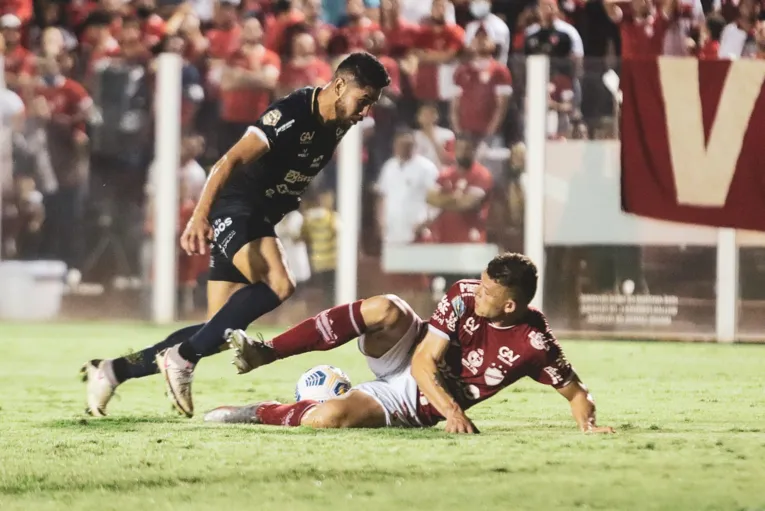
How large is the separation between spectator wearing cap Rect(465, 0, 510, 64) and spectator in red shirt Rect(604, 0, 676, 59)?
45.6 inches

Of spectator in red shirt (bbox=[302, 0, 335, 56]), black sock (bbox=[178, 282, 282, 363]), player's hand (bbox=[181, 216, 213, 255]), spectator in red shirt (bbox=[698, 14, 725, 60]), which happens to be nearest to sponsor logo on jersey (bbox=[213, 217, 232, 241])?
black sock (bbox=[178, 282, 282, 363])

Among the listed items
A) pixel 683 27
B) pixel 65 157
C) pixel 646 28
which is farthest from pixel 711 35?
pixel 65 157

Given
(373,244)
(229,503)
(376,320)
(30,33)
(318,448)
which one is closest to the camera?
(229,503)

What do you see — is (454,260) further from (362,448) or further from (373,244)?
(362,448)

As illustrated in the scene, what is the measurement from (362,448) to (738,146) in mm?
7357

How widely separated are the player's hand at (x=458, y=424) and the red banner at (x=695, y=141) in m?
6.64

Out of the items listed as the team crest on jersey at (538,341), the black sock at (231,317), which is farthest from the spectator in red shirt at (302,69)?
the team crest on jersey at (538,341)

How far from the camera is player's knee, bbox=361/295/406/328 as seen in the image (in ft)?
19.8

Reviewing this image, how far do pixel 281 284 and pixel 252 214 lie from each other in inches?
17.2

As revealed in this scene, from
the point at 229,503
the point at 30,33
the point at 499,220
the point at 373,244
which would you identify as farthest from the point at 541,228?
the point at 229,503

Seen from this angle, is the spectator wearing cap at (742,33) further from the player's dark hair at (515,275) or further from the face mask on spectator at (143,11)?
the player's dark hair at (515,275)

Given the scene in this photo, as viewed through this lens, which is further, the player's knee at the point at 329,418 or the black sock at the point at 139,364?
the black sock at the point at 139,364

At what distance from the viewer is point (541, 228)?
12.4 m

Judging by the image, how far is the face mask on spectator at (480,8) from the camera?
13321mm
